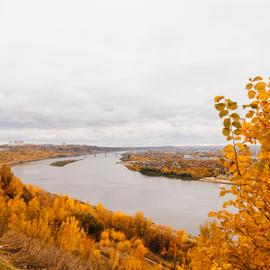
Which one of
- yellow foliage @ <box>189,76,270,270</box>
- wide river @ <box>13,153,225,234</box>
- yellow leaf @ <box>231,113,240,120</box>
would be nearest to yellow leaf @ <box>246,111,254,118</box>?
yellow foliage @ <box>189,76,270,270</box>

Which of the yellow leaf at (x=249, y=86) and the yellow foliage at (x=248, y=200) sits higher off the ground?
the yellow leaf at (x=249, y=86)

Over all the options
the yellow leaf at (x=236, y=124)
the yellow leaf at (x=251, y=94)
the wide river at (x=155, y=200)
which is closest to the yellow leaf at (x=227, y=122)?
the yellow leaf at (x=236, y=124)

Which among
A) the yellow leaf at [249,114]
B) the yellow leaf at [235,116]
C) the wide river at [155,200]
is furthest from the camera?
the wide river at [155,200]

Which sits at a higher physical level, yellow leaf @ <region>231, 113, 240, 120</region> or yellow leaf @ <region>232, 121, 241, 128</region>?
yellow leaf @ <region>231, 113, 240, 120</region>

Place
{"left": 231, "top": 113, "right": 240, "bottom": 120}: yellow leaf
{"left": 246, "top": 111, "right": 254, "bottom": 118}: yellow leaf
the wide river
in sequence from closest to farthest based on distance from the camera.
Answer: {"left": 231, "top": 113, "right": 240, "bottom": 120}: yellow leaf < {"left": 246, "top": 111, "right": 254, "bottom": 118}: yellow leaf < the wide river

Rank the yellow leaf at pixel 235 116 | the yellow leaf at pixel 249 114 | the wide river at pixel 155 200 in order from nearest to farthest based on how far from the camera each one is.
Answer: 1. the yellow leaf at pixel 235 116
2. the yellow leaf at pixel 249 114
3. the wide river at pixel 155 200

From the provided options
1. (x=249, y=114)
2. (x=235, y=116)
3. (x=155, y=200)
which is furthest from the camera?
(x=155, y=200)

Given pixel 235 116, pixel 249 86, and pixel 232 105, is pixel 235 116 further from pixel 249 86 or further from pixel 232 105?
pixel 249 86

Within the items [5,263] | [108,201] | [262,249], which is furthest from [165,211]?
[262,249]

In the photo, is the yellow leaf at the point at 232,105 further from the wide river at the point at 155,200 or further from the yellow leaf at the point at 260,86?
the wide river at the point at 155,200

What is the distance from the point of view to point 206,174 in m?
62.1

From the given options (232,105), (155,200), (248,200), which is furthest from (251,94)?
(155,200)

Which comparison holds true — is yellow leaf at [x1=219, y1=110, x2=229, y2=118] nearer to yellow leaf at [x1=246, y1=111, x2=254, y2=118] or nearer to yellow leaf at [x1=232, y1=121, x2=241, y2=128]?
yellow leaf at [x1=232, y1=121, x2=241, y2=128]

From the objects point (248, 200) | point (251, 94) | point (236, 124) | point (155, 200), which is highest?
point (251, 94)
